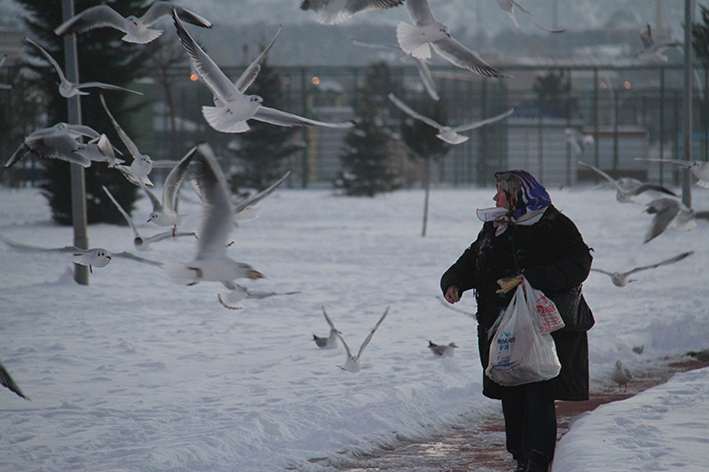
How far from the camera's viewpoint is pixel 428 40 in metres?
4.95

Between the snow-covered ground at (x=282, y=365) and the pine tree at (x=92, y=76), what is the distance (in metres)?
2.97

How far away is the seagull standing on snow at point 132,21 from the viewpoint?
5176 millimetres

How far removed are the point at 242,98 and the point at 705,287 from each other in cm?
755

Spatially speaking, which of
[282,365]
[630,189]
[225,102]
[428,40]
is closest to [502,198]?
[428,40]

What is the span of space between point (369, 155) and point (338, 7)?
26.1 meters

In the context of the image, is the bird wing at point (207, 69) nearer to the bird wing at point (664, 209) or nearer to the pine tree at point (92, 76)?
the bird wing at point (664, 209)

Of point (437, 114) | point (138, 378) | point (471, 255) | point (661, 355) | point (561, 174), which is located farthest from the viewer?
point (561, 174)

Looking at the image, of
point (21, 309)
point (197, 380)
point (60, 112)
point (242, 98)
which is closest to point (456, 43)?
point (242, 98)

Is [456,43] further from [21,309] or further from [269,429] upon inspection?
[21,309]

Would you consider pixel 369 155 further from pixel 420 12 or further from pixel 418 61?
pixel 420 12

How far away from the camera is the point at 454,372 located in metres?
6.66

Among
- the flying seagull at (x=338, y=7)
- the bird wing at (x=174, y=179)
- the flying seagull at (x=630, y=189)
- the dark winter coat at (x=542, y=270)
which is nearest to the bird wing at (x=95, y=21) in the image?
the bird wing at (x=174, y=179)

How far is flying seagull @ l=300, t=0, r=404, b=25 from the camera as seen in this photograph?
184 inches

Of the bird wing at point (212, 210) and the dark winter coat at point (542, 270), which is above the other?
the bird wing at point (212, 210)
